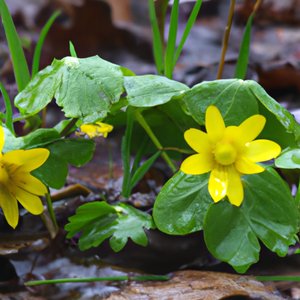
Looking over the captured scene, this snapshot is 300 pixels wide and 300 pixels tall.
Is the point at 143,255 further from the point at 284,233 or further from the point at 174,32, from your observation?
the point at 174,32

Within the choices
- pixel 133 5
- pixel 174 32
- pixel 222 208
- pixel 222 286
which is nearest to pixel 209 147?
pixel 222 208

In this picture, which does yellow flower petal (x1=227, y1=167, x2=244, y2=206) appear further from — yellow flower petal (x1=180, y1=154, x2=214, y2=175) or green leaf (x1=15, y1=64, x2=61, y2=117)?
green leaf (x1=15, y1=64, x2=61, y2=117)

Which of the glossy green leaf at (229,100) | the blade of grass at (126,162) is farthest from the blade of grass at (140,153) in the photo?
the glossy green leaf at (229,100)

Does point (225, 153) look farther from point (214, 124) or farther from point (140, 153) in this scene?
point (140, 153)

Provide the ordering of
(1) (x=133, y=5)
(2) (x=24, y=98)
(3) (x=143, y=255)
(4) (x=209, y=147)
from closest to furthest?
1. (4) (x=209, y=147)
2. (2) (x=24, y=98)
3. (3) (x=143, y=255)
4. (1) (x=133, y=5)

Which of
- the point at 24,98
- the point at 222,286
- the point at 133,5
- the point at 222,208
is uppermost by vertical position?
the point at 24,98
